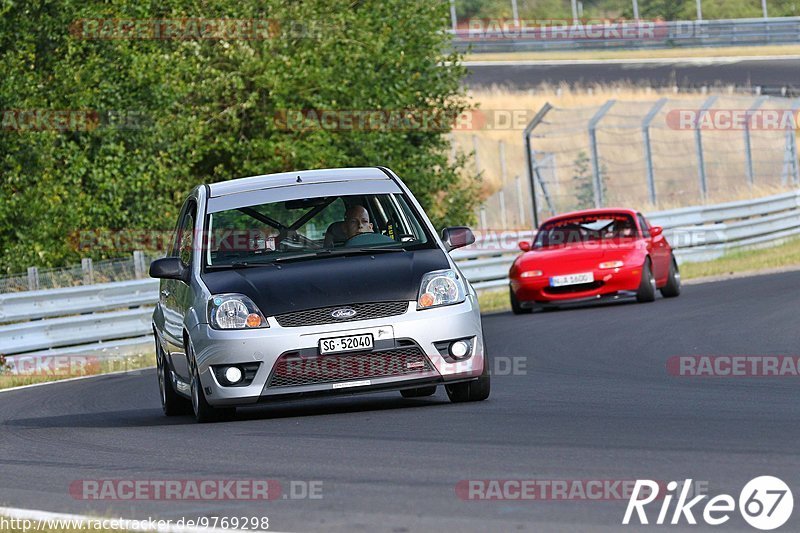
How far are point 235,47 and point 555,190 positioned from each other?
17.2 metres

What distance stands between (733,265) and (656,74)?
25173mm

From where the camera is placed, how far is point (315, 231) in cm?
1083

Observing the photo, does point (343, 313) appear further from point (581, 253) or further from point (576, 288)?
point (581, 253)

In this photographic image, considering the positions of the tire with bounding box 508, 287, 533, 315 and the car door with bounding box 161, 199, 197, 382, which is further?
the tire with bounding box 508, 287, 533, 315

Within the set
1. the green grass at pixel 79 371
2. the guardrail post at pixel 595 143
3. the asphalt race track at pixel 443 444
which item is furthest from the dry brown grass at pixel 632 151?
the asphalt race track at pixel 443 444

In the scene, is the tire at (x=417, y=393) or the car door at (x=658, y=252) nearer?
the tire at (x=417, y=393)

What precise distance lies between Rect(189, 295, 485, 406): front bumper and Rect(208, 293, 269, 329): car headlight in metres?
0.05

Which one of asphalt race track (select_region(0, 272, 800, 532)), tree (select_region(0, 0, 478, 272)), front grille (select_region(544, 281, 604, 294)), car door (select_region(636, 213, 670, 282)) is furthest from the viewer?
tree (select_region(0, 0, 478, 272))

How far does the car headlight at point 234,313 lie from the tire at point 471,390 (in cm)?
140

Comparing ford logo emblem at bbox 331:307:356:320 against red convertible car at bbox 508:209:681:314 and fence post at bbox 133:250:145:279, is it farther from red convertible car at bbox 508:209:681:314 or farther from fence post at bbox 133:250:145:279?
fence post at bbox 133:250:145:279

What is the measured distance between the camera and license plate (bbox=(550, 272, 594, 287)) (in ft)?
65.7

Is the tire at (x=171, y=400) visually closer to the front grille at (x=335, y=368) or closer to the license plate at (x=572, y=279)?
the front grille at (x=335, y=368)

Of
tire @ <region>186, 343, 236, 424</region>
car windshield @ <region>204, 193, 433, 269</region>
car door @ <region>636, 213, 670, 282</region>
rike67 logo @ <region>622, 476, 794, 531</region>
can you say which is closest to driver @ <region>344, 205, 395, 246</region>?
car windshield @ <region>204, 193, 433, 269</region>

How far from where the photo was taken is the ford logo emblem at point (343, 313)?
9.41 meters
